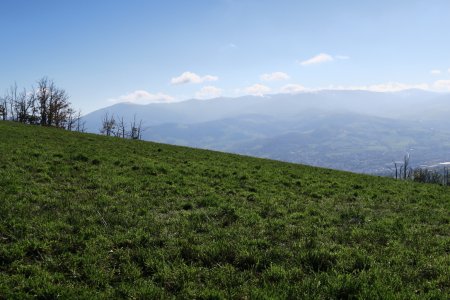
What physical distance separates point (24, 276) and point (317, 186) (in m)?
18.9

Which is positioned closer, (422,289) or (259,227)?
(422,289)

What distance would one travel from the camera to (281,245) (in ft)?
38.6

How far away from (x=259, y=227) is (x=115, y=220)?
4.97 metres

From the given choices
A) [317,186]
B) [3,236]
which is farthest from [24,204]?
[317,186]

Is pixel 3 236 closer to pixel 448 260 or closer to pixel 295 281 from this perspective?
pixel 295 281

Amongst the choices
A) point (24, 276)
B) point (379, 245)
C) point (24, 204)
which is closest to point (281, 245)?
point (379, 245)

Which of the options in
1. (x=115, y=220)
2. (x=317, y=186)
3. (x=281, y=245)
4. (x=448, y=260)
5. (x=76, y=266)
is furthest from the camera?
(x=317, y=186)

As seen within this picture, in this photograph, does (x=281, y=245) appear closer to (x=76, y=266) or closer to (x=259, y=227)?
(x=259, y=227)

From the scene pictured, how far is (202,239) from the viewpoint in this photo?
465 inches

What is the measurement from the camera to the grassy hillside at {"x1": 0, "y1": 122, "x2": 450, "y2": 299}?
870 cm

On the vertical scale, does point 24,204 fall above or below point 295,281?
above

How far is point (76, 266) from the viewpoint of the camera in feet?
30.8

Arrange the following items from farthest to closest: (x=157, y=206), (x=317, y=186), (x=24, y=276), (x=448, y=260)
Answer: (x=317, y=186) → (x=157, y=206) → (x=448, y=260) → (x=24, y=276)

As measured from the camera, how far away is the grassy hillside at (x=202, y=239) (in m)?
8.70
